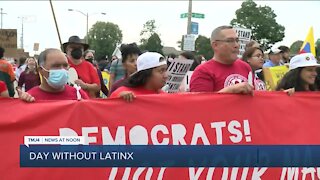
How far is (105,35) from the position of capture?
114 metres

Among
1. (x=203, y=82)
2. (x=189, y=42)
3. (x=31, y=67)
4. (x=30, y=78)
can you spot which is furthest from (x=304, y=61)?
(x=189, y=42)

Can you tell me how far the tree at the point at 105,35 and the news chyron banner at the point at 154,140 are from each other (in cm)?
9975

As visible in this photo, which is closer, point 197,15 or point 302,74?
point 302,74

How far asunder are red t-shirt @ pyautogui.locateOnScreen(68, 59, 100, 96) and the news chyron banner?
2.35 metres

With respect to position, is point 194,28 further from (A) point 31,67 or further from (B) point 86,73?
(B) point 86,73

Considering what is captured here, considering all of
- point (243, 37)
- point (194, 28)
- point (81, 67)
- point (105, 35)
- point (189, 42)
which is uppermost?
point (194, 28)

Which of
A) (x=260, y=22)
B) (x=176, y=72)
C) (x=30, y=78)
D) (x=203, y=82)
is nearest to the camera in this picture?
(x=203, y=82)

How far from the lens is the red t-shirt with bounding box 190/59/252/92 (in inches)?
176

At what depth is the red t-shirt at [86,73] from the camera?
20.5 ft

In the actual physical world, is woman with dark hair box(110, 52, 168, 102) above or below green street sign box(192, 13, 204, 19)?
below

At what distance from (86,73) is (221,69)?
230 centimetres

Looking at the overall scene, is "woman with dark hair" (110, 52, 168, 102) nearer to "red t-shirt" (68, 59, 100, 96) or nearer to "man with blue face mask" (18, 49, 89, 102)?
"man with blue face mask" (18, 49, 89, 102)

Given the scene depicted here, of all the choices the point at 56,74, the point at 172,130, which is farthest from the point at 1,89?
the point at 172,130

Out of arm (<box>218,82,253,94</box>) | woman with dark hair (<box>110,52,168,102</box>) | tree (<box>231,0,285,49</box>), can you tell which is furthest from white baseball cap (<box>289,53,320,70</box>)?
tree (<box>231,0,285,49</box>)
